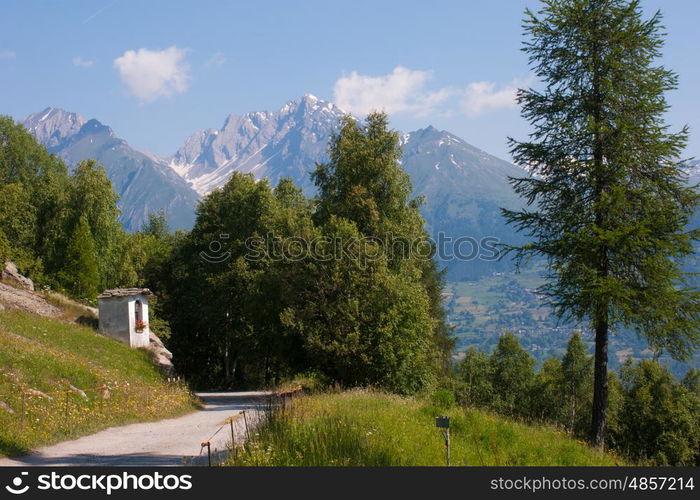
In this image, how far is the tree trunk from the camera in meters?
16.0

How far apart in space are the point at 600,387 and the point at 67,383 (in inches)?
628

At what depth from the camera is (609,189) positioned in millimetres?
16328

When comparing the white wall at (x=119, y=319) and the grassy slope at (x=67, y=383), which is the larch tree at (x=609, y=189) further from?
the white wall at (x=119, y=319)

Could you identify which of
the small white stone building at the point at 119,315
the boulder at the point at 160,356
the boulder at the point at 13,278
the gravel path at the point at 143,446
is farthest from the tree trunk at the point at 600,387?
the boulder at the point at 13,278

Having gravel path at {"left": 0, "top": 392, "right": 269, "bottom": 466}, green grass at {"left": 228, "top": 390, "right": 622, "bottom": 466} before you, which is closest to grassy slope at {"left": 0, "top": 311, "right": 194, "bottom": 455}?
gravel path at {"left": 0, "top": 392, "right": 269, "bottom": 466}

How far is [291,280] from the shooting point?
95.2 feet

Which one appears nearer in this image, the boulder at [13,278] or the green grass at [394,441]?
the green grass at [394,441]

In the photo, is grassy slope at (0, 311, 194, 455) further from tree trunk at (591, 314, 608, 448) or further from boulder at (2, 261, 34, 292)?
tree trunk at (591, 314, 608, 448)

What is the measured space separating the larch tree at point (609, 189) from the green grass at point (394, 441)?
3562 mm

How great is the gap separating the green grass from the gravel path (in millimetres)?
1152

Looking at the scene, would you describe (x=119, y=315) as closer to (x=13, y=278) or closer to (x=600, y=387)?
(x=13, y=278)

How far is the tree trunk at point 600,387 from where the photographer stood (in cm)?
1598

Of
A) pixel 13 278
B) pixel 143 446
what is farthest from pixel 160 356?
pixel 143 446
